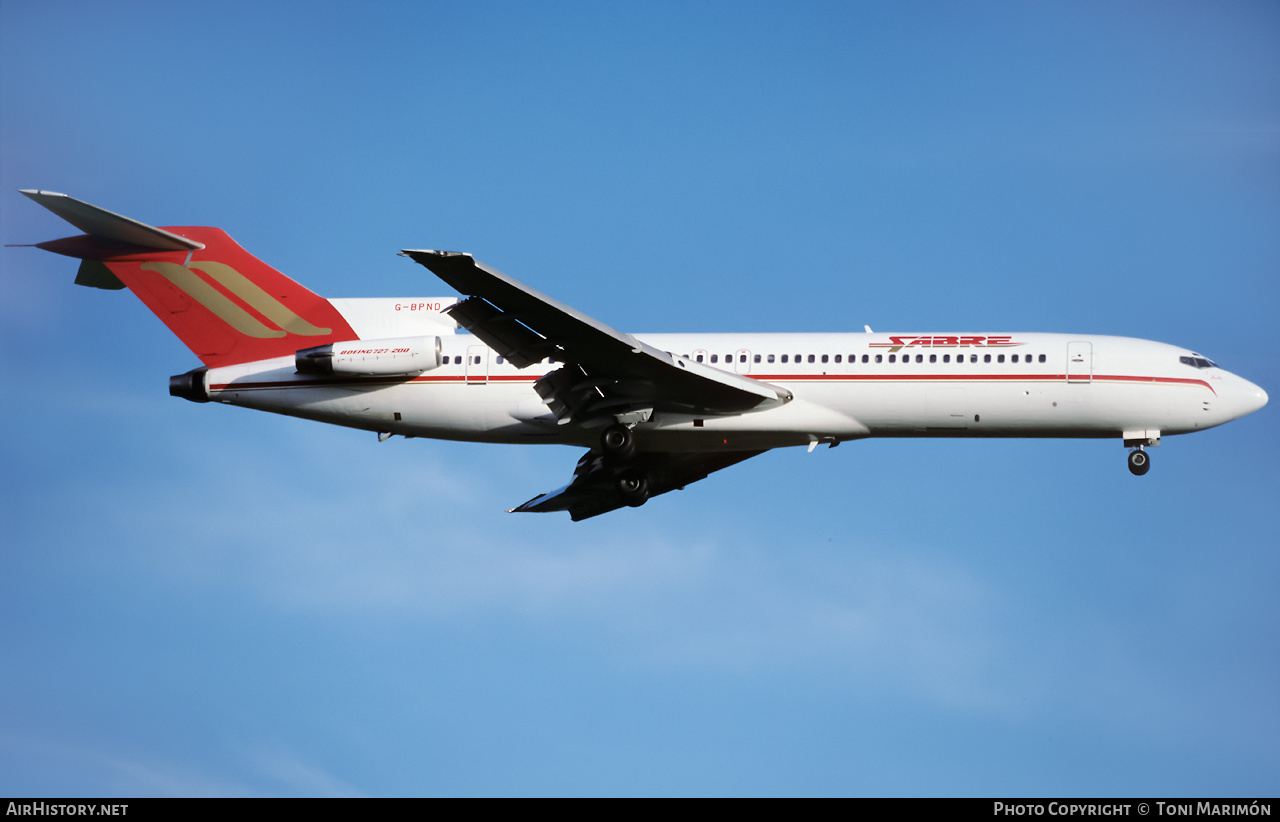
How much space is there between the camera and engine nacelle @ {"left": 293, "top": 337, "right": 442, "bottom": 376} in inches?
1337

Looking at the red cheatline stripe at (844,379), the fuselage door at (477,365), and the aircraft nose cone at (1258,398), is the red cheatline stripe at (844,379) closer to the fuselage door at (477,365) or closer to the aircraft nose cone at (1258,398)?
the fuselage door at (477,365)

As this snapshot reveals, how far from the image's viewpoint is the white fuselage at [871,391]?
32.9 metres

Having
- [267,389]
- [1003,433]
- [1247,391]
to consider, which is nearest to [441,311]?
[267,389]

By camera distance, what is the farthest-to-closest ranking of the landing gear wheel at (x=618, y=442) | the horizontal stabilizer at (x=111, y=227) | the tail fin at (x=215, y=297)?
1. the tail fin at (x=215, y=297)
2. the landing gear wheel at (x=618, y=442)
3. the horizontal stabilizer at (x=111, y=227)

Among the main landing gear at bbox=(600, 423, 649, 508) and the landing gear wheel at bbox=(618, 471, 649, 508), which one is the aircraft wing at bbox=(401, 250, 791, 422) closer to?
the main landing gear at bbox=(600, 423, 649, 508)

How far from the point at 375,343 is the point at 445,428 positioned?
2.84 m

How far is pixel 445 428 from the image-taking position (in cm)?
3472

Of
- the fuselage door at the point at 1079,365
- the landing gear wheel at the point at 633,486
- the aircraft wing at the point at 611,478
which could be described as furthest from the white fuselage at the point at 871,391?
the aircraft wing at the point at 611,478

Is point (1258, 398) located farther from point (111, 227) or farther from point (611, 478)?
point (111, 227)

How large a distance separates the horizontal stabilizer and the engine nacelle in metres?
4.82

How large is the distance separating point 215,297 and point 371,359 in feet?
16.2

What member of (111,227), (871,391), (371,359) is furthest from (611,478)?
(111,227)

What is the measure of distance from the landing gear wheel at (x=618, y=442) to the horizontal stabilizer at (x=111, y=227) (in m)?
12.1
